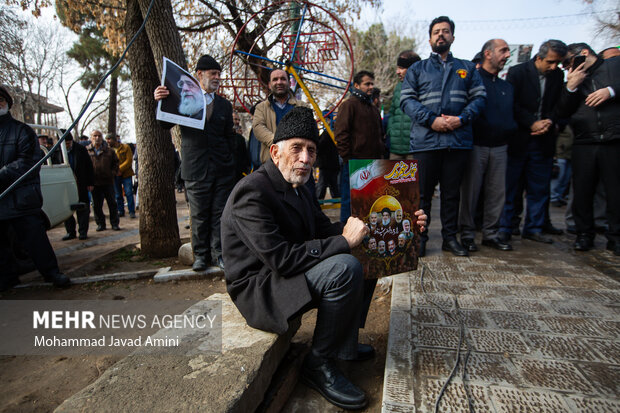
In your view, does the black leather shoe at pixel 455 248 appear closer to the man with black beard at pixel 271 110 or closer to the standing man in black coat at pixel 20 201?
the man with black beard at pixel 271 110

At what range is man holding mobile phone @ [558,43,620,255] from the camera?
12.7ft

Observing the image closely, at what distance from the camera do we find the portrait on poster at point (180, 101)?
3518 millimetres

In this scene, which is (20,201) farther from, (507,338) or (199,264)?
(507,338)

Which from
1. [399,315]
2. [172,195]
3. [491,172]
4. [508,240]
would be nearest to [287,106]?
[172,195]

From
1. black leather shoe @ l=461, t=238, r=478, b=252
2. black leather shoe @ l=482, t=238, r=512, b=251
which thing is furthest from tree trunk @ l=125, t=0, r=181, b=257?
black leather shoe @ l=482, t=238, r=512, b=251

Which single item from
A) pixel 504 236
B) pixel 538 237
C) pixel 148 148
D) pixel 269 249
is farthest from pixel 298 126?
pixel 538 237

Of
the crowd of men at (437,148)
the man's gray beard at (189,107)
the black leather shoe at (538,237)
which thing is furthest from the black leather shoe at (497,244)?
the man's gray beard at (189,107)

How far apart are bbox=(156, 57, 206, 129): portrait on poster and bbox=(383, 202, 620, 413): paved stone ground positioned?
2649mm

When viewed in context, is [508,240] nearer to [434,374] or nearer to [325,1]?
[434,374]

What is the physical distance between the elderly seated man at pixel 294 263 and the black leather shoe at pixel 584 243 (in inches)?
146

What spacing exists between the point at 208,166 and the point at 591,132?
14.7ft

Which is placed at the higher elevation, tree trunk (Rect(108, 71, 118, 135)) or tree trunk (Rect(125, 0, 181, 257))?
tree trunk (Rect(108, 71, 118, 135))

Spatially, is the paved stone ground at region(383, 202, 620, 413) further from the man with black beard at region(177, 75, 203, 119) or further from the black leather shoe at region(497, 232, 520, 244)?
the man with black beard at region(177, 75, 203, 119)

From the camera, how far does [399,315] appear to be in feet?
8.08
